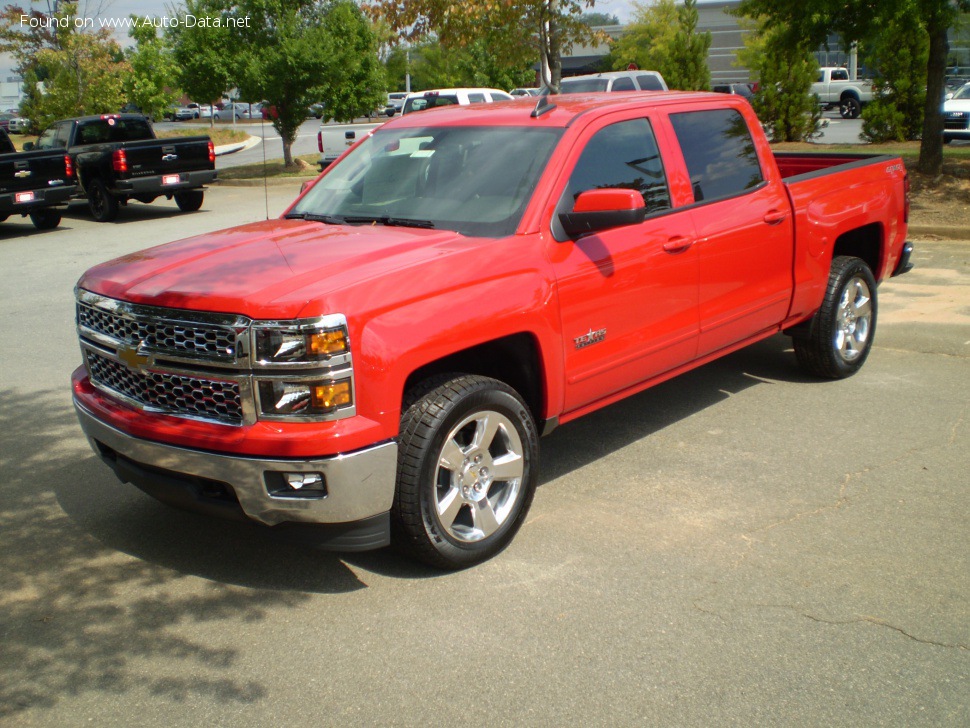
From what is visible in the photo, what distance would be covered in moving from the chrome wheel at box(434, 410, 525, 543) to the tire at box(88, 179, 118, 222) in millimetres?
15461

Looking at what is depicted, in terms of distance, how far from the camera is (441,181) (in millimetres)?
5066

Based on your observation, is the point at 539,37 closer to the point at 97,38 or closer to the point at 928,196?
the point at 928,196

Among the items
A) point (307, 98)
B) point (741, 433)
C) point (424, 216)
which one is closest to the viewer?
point (424, 216)

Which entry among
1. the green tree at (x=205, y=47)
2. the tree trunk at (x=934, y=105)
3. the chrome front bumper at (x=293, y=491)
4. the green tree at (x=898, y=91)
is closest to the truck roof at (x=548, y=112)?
the chrome front bumper at (x=293, y=491)

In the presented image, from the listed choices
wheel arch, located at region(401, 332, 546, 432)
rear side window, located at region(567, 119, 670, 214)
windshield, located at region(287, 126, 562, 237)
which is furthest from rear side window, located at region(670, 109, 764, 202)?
wheel arch, located at region(401, 332, 546, 432)

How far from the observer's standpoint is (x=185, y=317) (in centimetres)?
387

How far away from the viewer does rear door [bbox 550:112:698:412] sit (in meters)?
4.70

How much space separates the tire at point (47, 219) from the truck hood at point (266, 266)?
13964mm

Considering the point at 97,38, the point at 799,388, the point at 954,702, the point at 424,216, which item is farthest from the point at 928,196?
the point at 97,38

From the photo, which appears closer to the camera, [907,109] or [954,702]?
[954,702]

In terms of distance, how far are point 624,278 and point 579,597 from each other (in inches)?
65.2

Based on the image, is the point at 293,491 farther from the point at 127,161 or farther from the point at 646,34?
the point at 646,34

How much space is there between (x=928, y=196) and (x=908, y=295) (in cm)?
500

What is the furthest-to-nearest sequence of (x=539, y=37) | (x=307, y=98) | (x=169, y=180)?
(x=307, y=98) → (x=539, y=37) → (x=169, y=180)
